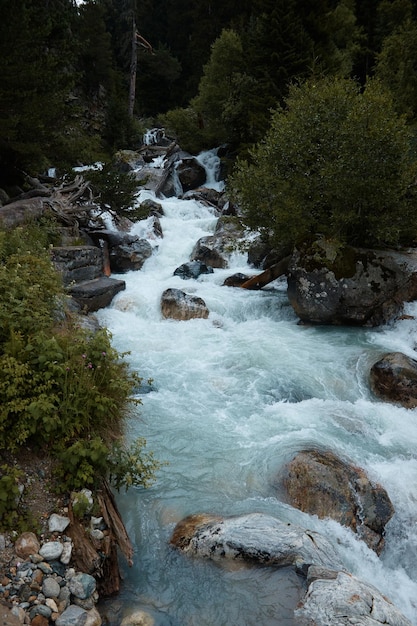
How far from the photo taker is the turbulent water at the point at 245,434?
4.27 metres

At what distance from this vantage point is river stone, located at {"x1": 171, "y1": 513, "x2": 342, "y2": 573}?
4.43 metres

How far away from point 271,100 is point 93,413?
22.4 metres

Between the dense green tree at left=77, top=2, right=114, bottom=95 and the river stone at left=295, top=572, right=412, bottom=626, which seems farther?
the dense green tree at left=77, top=2, right=114, bottom=95

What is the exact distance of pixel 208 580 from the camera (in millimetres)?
4355

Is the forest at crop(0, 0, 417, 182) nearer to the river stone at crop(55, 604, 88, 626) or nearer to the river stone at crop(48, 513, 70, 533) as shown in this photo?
the river stone at crop(48, 513, 70, 533)

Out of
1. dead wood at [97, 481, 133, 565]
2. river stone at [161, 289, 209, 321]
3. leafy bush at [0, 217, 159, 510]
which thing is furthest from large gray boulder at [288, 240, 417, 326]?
dead wood at [97, 481, 133, 565]

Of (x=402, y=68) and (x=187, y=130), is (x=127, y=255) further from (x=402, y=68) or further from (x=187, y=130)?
(x=187, y=130)

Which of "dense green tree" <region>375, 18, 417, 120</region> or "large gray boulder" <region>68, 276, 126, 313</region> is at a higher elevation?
"dense green tree" <region>375, 18, 417, 120</region>

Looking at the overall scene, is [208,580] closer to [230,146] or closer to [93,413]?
[93,413]

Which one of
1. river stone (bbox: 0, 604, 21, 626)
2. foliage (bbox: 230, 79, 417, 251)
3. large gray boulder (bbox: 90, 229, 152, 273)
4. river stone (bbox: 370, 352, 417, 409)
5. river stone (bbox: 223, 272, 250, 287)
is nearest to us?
river stone (bbox: 0, 604, 21, 626)

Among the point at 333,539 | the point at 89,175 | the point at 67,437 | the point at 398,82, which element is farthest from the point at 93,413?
the point at 398,82

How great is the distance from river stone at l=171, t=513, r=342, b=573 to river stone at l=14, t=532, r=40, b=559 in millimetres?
1785

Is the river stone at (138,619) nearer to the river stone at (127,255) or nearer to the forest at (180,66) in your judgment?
the forest at (180,66)

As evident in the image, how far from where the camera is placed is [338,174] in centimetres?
1175
